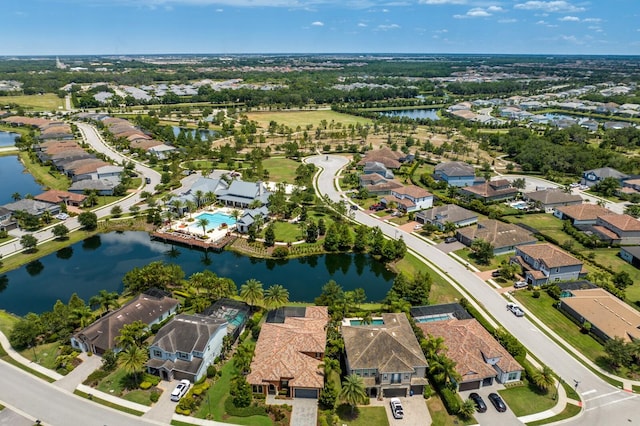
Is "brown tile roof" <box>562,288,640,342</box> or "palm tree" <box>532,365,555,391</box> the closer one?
"palm tree" <box>532,365,555,391</box>

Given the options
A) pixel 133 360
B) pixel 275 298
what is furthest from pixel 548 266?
pixel 133 360

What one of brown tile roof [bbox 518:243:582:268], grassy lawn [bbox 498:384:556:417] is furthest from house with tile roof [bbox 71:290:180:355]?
brown tile roof [bbox 518:243:582:268]

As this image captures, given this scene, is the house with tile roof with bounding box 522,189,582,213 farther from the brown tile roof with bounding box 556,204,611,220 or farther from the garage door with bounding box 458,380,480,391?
the garage door with bounding box 458,380,480,391

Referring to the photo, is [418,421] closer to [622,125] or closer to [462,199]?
[462,199]

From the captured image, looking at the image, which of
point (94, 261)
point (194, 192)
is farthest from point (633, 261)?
point (94, 261)

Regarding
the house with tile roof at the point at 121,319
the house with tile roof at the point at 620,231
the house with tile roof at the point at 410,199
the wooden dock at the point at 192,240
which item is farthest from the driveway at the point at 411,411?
the house with tile roof at the point at 620,231

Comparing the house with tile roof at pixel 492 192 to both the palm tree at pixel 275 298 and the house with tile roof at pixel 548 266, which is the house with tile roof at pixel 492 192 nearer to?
the house with tile roof at pixel 548 266
